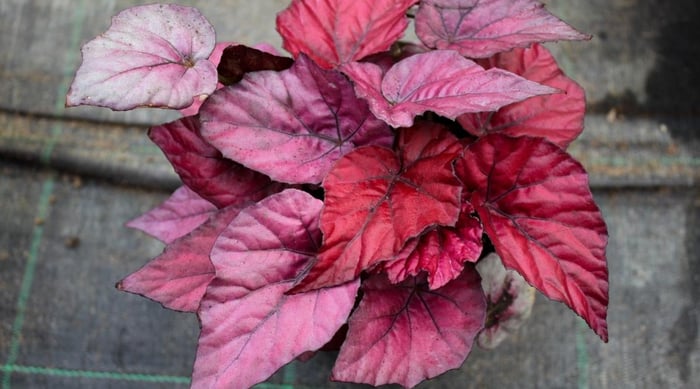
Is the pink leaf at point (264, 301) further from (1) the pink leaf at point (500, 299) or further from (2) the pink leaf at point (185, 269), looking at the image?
(1) the pink leaf at point (500, 299)

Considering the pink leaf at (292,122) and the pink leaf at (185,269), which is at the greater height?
the pink leaf at (292,122)

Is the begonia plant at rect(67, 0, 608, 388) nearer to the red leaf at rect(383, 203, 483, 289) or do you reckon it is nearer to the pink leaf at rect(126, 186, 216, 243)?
the red leaf at rect(383, 203, 483, 289)

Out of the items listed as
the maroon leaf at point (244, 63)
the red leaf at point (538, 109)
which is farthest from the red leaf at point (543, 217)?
the maroon leaf at point (244, 63)

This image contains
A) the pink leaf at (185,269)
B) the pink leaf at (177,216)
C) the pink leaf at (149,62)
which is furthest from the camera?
the pink leaf at (177,216)

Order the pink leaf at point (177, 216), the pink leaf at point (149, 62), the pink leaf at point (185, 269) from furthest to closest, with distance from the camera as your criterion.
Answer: the pink leaf at point (177, 216) → the pink leaf at point (185, 269) → the pink leaf at point (149, 62)

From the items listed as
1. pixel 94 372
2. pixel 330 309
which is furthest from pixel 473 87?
pixel 94 372

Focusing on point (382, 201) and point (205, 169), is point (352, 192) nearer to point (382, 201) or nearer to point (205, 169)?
point (382, 201)

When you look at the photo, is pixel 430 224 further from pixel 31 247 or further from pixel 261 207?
pixel 31 247

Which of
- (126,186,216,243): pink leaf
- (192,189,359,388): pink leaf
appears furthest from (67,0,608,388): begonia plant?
(126,186,216,243): pink leaf
